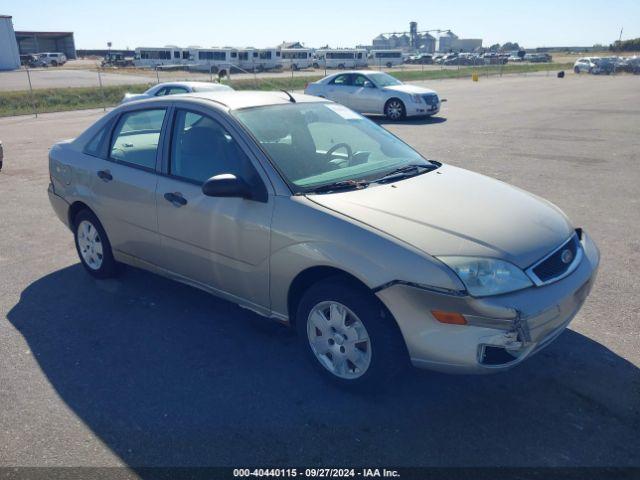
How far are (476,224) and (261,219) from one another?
1315mm

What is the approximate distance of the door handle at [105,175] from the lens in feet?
15.5

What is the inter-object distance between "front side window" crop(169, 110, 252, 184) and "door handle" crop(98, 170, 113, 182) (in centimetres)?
78

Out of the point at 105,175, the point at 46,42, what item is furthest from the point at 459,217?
the point at 46,42

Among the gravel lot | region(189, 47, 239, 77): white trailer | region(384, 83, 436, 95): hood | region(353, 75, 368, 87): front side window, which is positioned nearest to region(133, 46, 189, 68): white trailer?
region(189, 47, 239, 77): white trailer

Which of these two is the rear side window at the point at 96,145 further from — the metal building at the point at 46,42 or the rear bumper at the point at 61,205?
the metal building at the point at 46,42

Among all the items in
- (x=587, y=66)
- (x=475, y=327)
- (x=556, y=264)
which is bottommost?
(x=587, y=66)

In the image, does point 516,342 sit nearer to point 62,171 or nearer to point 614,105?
point 62,171

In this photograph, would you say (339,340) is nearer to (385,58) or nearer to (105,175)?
(105,175)

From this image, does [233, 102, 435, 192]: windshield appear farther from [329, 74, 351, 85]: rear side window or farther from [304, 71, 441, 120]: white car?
[329, 74, 351, 85]: rear side window

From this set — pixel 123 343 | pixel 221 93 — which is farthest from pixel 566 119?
pixel 123 343

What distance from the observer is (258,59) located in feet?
188

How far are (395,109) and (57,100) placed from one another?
15.6 m

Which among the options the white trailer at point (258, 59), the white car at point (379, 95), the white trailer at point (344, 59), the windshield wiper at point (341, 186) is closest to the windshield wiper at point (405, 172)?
the windshield wiper at point (341, 186)

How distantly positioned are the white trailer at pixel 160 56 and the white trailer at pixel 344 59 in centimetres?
1523
